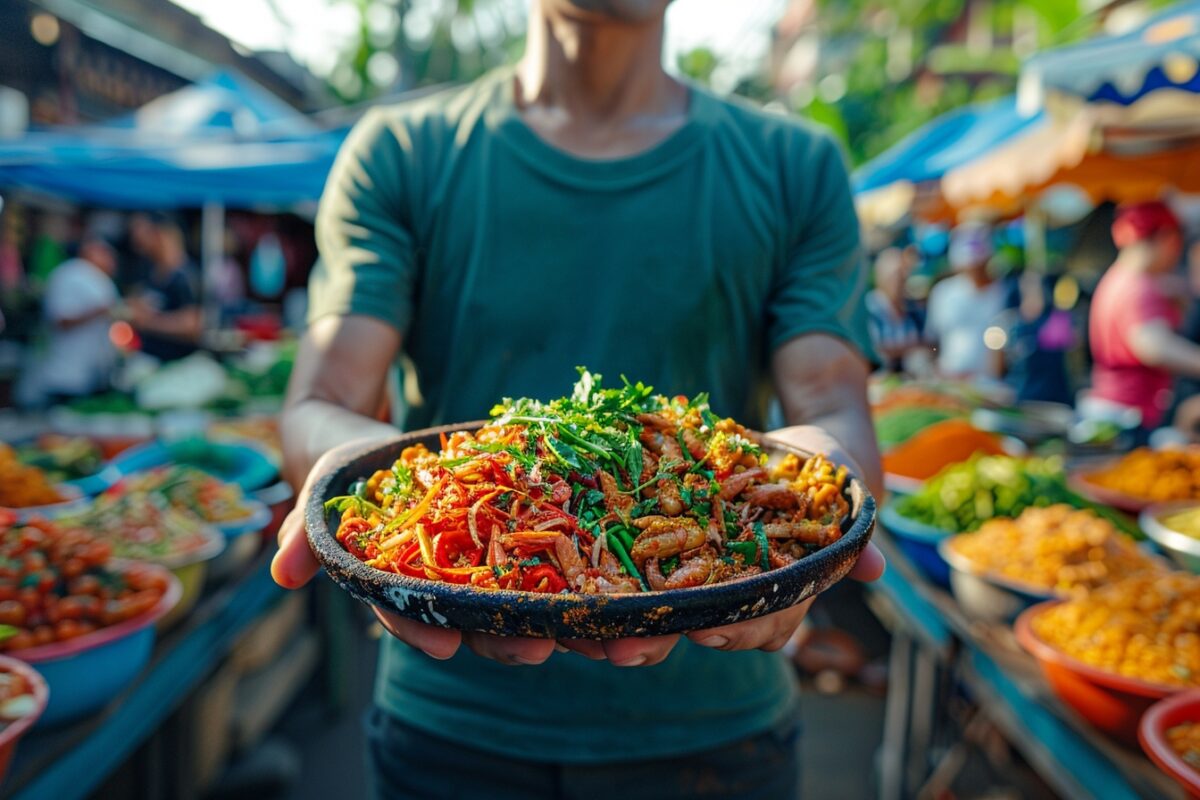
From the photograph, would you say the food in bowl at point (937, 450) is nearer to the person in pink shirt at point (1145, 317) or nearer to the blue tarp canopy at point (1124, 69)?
the person in pink shirt at point (1145, 317)

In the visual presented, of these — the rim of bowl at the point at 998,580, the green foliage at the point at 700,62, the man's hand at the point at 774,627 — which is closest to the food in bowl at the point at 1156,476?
the rim of bowl at the point at 998,580

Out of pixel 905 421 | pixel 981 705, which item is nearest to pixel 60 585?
pixel 981 705

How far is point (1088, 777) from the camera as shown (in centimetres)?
229

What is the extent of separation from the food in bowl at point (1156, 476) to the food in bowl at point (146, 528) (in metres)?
4.28

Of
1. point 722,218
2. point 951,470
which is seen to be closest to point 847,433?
point 722,218

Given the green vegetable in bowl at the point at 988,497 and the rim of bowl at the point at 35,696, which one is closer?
the rim of bowl at the point at 35,696

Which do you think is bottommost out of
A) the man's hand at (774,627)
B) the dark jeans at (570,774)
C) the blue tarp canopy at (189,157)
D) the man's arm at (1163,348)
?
the dark jeans at (570,774)

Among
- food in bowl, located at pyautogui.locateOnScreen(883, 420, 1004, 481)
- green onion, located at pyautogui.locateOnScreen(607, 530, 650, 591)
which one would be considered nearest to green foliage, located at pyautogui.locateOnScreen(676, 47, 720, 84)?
food in bowl, located at pyautogui.locateOnScreen(883, 420, 1004, 481)

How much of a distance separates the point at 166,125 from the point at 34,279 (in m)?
4.30

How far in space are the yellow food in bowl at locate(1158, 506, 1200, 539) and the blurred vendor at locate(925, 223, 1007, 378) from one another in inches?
273

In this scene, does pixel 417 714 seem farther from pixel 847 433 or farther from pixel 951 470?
pixel 951 470

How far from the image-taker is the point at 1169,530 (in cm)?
341

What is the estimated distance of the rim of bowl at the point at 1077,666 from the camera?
2223 millimetres

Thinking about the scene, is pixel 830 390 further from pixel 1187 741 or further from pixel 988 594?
pixel 988 594
